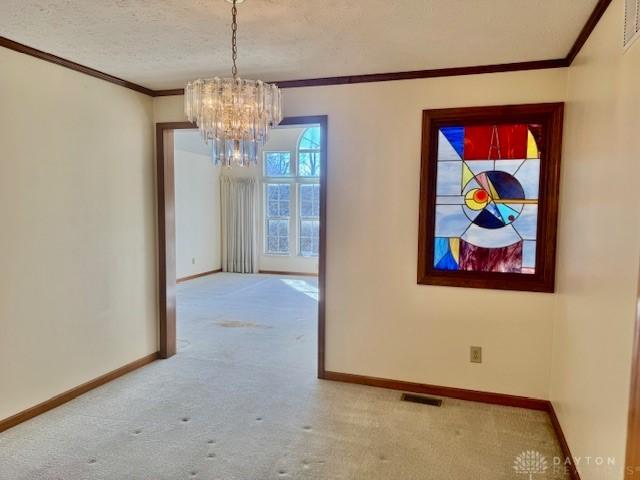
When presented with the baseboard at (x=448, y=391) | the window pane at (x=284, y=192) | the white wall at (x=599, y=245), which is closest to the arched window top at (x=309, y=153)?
the window pane at (x=284, y=192)

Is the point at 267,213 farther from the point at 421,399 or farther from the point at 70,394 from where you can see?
the point at 421,399

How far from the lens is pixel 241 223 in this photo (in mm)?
9078

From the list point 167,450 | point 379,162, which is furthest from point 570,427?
point 167,450

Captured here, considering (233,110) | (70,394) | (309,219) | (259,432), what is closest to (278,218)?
(309,219)

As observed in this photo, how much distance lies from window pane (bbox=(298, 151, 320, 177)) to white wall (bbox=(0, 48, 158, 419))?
17.1 feet

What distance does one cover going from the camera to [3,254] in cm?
256

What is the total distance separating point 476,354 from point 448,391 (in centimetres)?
35

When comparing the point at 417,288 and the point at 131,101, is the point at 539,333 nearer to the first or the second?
the point at 417,288

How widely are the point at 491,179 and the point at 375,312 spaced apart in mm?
1294

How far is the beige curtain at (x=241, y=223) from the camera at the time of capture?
9016 millimetres

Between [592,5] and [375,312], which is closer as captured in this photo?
[592,5]

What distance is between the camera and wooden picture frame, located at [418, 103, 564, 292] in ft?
9.35

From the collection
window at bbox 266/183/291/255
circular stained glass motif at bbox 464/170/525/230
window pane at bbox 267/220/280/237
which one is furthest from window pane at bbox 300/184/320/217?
circular stained glass motif at bbox 464/170/525/230

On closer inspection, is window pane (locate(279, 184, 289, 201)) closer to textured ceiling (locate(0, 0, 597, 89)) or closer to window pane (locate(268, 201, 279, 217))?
window pane (locate(268, 201, 279, 217))
